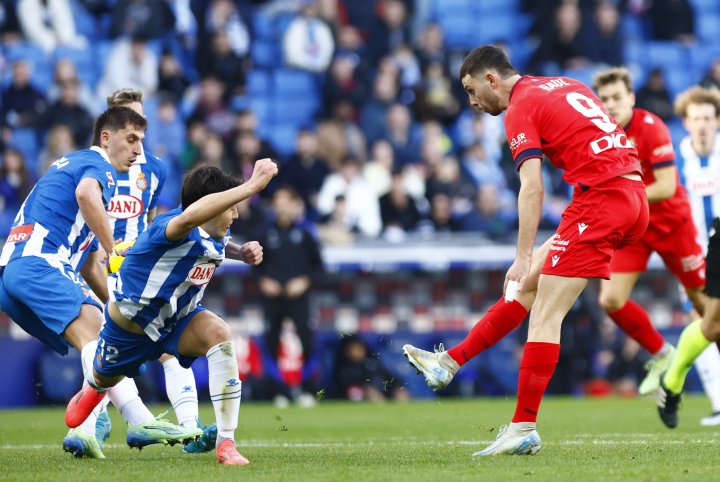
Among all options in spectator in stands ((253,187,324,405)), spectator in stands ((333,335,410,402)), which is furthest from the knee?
spectator in stands ((253,187,324,405))

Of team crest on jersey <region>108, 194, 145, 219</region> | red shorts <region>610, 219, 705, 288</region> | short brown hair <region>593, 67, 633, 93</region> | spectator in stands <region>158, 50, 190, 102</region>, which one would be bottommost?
red shorts <region>610, 219, 705, 288</region>

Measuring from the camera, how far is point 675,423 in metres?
8.91

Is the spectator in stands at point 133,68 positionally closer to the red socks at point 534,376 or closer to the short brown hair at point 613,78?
the short brown hair at point 613,78

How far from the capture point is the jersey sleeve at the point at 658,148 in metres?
9.22

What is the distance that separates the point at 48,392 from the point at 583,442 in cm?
777

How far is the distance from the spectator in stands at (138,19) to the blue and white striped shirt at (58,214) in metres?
10.6

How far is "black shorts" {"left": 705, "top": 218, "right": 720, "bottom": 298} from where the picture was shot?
26.1 feet

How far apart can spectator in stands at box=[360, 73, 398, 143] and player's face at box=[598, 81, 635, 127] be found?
8.15m

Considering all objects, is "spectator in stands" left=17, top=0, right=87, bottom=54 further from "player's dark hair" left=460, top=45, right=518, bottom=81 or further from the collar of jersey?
"player's dark hair" left=460, top=45, right=518, bottom=81

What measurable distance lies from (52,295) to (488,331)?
268cm

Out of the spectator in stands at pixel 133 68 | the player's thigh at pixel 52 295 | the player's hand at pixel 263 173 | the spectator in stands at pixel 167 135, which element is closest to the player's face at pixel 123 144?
the player's thigh at pixel 52 295

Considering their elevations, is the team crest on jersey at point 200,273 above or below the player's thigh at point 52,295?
above

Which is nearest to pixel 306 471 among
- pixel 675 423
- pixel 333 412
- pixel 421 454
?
pixel 421 454

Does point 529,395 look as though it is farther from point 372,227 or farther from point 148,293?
point 372,227
